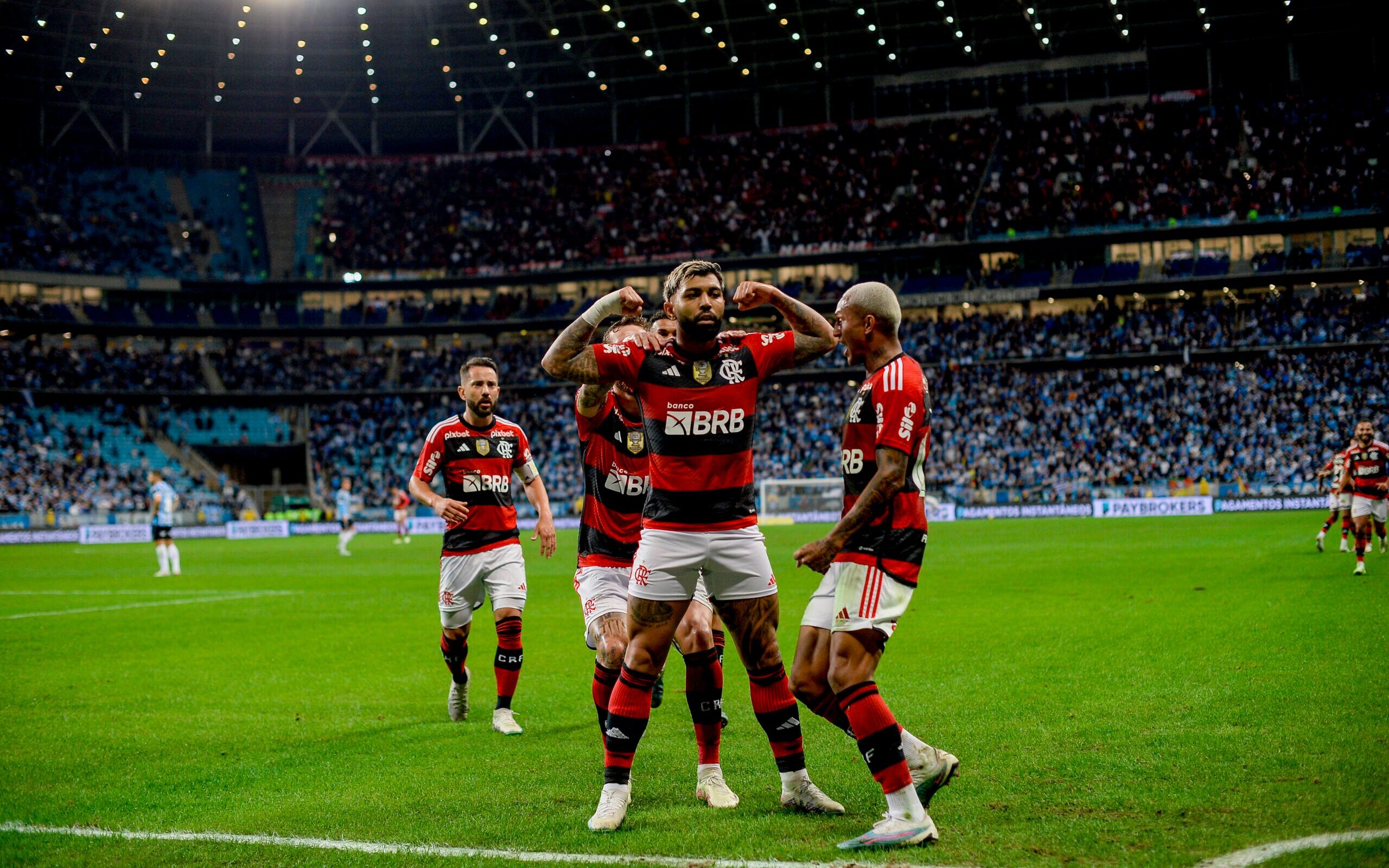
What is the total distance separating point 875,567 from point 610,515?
307cm

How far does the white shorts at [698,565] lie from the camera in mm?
6137

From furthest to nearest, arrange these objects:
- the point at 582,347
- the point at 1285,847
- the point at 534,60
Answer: the point at 534,60 < the point at 582,347 < the point at 1285,847

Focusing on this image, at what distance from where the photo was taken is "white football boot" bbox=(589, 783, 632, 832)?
5.92m

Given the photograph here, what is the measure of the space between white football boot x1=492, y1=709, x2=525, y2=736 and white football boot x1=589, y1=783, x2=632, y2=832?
297cm

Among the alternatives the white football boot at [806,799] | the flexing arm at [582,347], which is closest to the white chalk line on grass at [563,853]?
the white football boot at [806,799]

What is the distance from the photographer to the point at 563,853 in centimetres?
550

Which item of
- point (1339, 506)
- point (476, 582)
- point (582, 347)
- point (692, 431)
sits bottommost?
point (1339, 506)

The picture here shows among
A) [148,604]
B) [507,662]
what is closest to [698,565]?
[507,662]

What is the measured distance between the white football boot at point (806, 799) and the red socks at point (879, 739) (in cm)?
59

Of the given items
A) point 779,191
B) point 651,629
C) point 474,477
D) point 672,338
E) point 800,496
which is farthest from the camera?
point 779,191

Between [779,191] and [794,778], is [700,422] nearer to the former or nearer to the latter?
[794,778]

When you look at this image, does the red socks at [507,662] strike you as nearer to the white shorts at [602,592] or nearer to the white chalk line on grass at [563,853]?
the white shorts at [602,592]

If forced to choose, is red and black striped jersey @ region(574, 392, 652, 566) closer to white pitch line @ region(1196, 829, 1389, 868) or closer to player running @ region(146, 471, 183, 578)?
white pitch line @ region(1196, 829, 1389, 868)

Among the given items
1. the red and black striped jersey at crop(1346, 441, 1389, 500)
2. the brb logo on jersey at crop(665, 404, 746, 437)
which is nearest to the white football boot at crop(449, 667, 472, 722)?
the brb logo on jersey at crop(665, 404, 746, 437)
